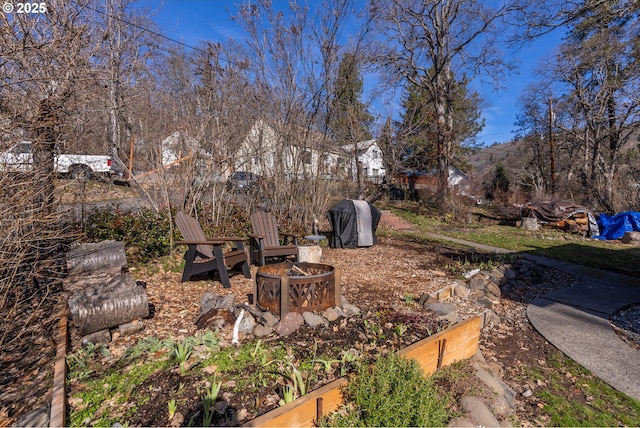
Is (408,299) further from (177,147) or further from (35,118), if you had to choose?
(177,147)

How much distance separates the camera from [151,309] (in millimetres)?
3121

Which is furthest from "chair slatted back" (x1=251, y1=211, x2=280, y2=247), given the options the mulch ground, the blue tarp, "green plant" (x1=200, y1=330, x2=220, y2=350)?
the blue tarp

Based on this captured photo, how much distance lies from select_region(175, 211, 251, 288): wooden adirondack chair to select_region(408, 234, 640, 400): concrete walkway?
344 cm

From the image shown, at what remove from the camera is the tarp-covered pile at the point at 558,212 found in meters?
10.7

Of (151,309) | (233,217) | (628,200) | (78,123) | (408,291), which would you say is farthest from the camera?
(628,200)

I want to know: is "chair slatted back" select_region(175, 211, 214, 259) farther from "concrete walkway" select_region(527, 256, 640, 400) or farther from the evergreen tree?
the evergreen tree

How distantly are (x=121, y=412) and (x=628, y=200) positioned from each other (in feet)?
52.2

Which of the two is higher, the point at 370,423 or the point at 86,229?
the point at 86,229

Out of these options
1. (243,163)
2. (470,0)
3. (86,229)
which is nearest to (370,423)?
(86,229)

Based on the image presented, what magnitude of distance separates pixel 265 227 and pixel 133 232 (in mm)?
1942

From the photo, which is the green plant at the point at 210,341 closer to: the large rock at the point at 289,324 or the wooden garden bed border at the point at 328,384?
the large rock at the point at 289,324

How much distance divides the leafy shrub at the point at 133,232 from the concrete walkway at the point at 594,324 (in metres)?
4.95

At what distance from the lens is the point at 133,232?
4.79m

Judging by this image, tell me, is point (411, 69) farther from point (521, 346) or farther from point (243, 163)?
point (521, 346)
